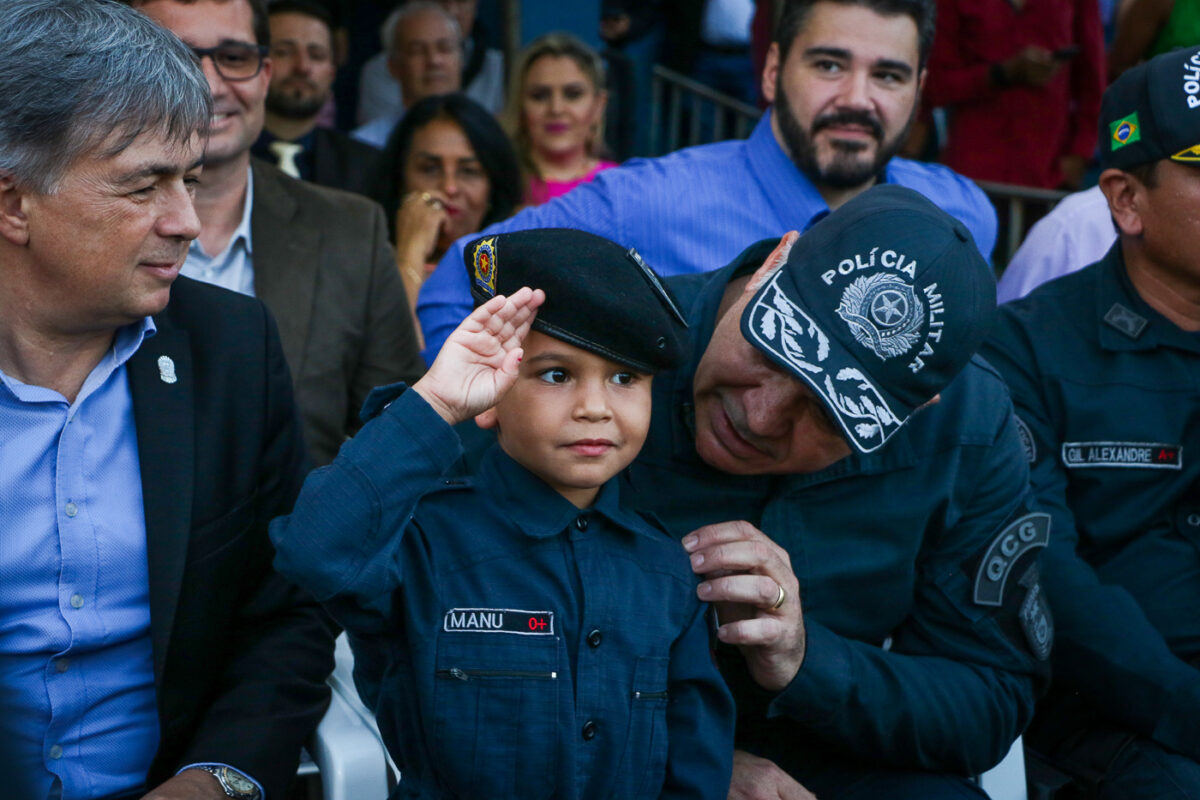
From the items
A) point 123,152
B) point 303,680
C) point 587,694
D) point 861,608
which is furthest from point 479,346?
point 861,608

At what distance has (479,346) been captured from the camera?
170 centimetres

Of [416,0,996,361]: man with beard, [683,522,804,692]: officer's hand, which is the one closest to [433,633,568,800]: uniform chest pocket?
[683,522,804,692]: officer's hand

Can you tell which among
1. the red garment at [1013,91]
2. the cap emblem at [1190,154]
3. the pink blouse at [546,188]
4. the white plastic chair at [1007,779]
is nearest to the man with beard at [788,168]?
the cap emblem at [1190,154]

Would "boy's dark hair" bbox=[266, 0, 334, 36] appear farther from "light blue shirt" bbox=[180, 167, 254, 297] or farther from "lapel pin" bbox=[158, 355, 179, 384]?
"lapel pin" bbox=[158, 355, 179, 384]

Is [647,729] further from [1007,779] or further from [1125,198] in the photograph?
[1125,198]

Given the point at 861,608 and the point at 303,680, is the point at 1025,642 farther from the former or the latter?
the point at 303,680

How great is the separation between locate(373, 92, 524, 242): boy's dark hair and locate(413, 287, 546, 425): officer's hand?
9.65ft

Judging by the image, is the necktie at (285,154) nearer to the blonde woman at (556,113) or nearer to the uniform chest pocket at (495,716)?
the blonde woman at (556,113)

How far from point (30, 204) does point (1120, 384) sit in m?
2.11

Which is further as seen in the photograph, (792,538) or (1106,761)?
(1106,761)

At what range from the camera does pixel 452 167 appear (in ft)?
15.0

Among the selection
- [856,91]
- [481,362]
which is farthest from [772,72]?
[481,362]

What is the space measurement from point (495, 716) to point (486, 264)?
0.64 m

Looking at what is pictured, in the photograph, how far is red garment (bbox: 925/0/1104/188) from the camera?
541 cm
